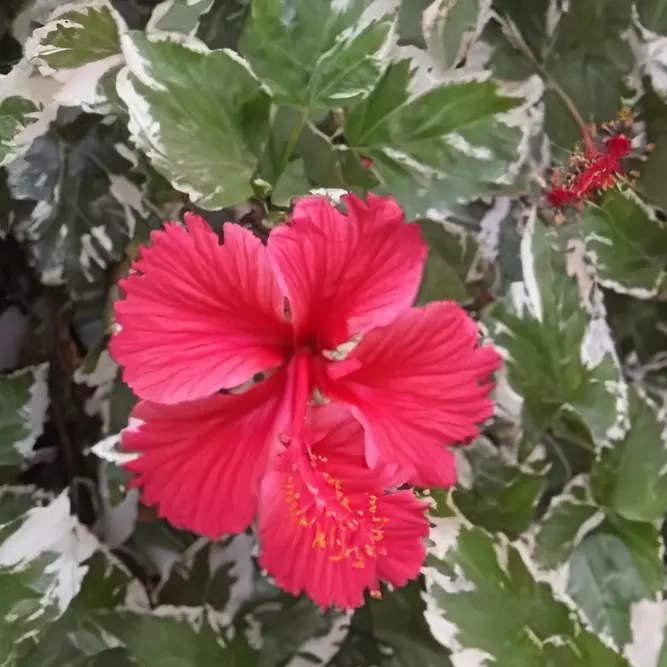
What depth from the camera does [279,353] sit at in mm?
405

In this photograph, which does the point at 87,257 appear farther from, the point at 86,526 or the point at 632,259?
the point at 632,259

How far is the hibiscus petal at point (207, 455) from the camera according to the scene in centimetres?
38

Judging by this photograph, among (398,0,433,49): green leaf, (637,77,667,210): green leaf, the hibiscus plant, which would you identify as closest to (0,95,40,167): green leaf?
the hibiscus plant

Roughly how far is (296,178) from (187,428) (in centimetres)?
19

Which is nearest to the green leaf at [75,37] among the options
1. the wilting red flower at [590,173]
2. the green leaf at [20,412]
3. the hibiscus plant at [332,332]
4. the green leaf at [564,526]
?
the hibiscus plant at [332,332]

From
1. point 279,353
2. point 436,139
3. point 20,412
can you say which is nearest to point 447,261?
point 436,139

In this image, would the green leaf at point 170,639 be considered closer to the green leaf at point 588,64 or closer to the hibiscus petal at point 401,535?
the hibiscus petal at point 401,535

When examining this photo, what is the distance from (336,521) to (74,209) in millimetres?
296

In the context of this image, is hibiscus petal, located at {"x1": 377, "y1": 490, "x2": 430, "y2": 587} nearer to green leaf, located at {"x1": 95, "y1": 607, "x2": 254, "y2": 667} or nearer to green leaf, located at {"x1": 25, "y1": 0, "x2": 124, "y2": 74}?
green leaf, located at {"x1": 95, "y1": 607, "x2": 254, "y2": 667}

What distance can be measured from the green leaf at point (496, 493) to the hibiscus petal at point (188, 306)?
0.88ft

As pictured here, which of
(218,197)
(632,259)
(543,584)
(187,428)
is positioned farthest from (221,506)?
(632,259)

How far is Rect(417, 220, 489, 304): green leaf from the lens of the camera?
0.56m

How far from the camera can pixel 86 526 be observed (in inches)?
23.2

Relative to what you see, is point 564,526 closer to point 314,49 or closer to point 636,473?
point 636,473
